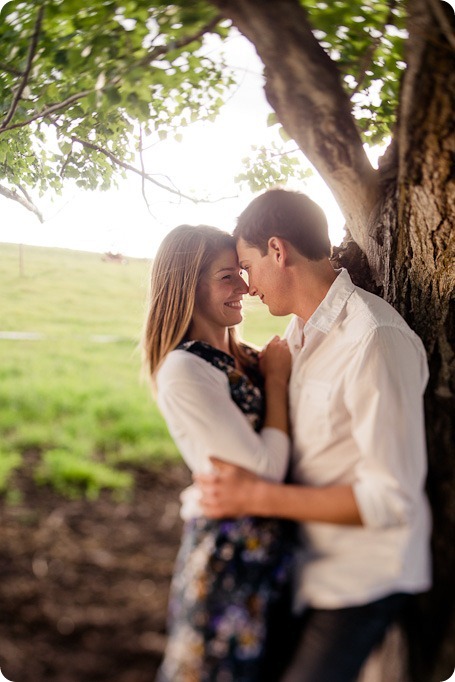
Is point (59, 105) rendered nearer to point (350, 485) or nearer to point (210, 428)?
point (210, 428)

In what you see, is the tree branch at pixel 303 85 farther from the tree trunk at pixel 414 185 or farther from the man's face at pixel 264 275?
the man's face at pixel 264 275

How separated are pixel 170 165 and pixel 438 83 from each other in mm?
1045

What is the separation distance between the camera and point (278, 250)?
157 cm

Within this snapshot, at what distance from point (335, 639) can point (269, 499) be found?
0.35 m

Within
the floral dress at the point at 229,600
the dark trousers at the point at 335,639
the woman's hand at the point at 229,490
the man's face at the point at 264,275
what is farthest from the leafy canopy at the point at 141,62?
the dark trousers at the point at 335,639

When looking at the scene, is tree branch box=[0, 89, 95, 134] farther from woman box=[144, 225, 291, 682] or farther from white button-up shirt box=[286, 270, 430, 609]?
white button-up shirt box=[286, 270, 430, 609]

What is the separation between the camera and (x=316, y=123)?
1460mm

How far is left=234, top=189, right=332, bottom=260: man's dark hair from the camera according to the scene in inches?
61.9

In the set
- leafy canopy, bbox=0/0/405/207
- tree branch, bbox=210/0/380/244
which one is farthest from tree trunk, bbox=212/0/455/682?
leafy canopy, bbox=0/0/405/207

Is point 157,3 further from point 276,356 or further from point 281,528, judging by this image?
point 281,528

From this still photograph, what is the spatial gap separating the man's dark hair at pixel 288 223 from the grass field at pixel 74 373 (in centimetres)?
97

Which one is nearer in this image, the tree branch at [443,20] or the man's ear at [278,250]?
the tree branch at [443,20]

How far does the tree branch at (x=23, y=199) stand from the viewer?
2354 mm

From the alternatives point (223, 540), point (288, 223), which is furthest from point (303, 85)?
point (223, 540)
